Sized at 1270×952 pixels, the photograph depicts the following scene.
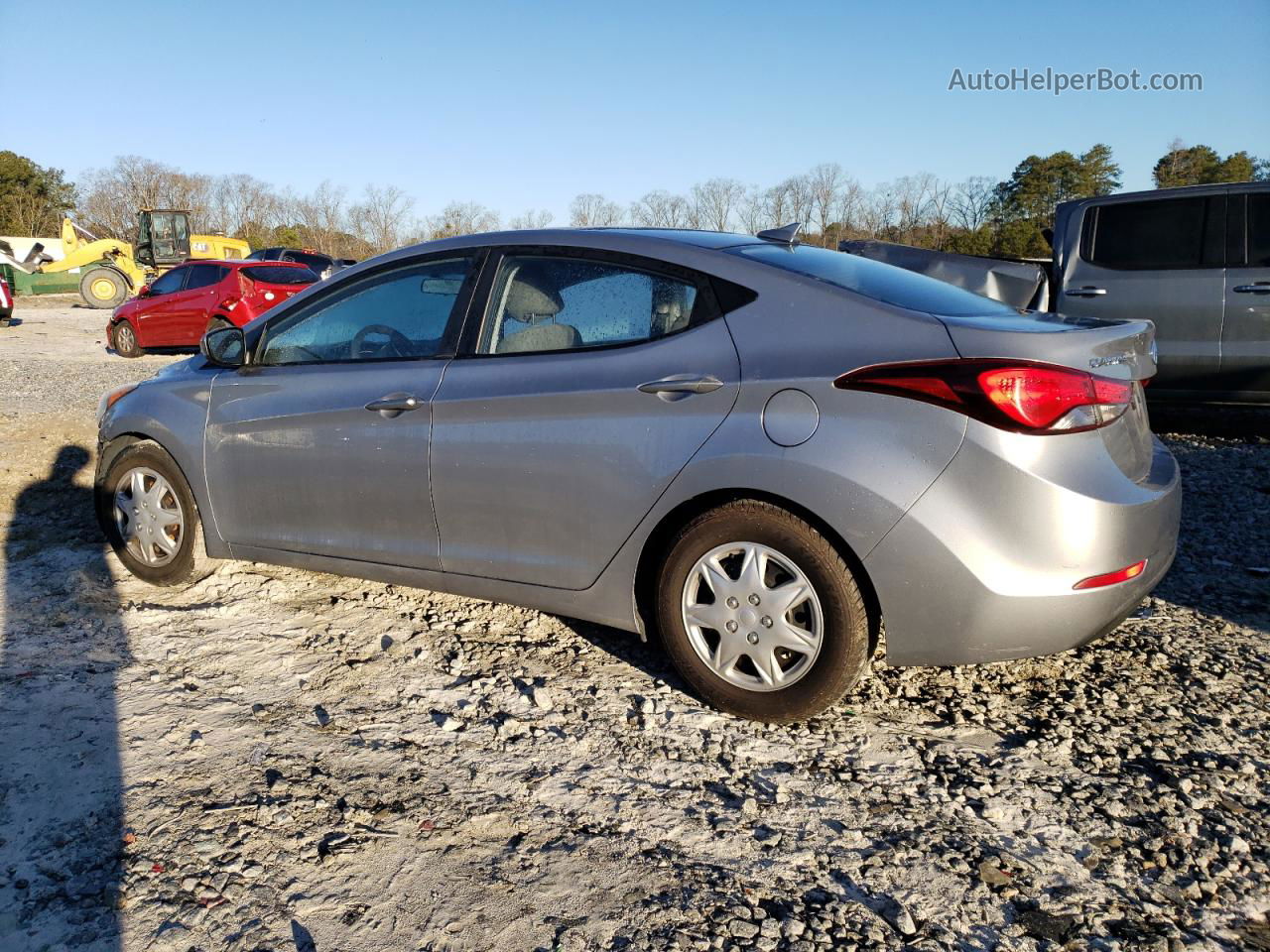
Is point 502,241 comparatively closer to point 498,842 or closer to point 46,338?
point 498,842

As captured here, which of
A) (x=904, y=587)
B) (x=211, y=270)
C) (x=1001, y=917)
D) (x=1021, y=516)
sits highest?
(x=211, y=270)

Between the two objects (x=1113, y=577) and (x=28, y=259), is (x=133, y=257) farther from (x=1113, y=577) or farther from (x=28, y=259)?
(x=1113, y=577)

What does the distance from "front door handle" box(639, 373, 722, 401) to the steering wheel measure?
123 centimetres

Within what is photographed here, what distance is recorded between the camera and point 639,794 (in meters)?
2.86

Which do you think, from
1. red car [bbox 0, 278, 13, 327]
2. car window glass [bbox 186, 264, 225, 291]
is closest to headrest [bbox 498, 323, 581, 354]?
car window glass [bbox 186, 264, 225, 291]

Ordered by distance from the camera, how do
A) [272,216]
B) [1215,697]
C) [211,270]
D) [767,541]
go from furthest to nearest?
[272,216] → [211,270] → [1215,697] → [767,541]

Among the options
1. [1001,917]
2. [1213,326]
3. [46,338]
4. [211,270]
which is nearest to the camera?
[1001,917]

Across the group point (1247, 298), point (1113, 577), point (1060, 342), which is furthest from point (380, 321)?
point (1247, 298)

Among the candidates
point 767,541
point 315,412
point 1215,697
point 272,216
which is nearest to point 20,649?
point 315,412

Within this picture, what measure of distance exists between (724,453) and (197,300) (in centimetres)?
1610

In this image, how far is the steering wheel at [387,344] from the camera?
3.99 meters

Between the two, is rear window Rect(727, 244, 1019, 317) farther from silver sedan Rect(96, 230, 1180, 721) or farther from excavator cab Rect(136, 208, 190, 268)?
excavator cab Rect(136, 208, 190, 268)

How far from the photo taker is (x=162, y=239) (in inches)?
Result: 1190

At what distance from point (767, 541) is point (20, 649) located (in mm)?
3109
